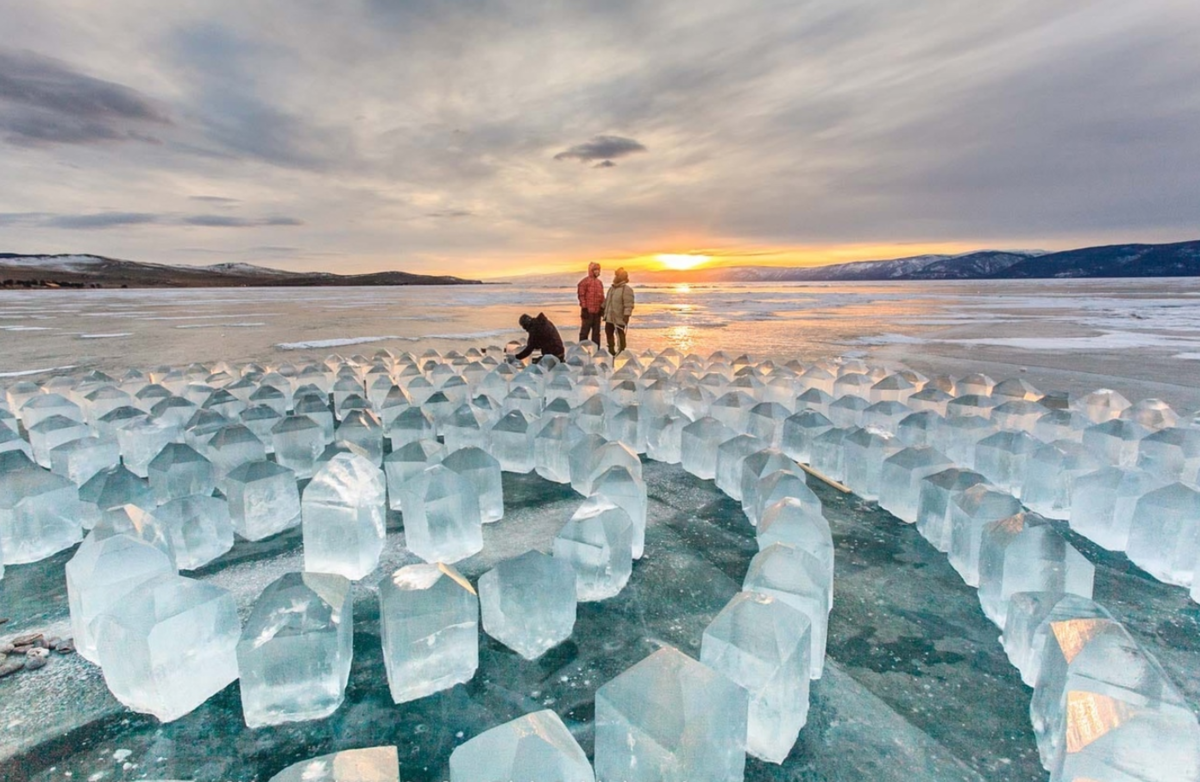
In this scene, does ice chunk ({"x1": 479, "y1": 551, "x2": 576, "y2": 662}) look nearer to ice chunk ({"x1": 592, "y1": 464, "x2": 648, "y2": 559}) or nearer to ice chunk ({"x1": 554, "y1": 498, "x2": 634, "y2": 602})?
ice chunk ({"x1": 554, "y1": 498, "x2": 634, "y2": 602})

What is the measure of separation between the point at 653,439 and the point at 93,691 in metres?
2.47

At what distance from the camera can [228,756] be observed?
1330mm

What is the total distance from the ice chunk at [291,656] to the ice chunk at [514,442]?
1.64 m

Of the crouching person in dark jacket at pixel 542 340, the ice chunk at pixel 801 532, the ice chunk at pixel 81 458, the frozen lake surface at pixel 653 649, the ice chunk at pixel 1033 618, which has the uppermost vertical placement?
the crouching person in dark jacket at pixel 542 340

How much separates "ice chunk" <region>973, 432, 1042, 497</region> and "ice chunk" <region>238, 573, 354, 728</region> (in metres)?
2.82

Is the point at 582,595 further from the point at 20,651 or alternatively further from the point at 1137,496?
the point at 1137,496

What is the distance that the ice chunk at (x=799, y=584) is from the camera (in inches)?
60.7

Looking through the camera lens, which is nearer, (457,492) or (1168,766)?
(1168,766)

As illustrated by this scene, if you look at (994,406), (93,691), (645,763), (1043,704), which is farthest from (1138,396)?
(93,691)

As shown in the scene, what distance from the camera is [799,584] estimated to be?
1.55 metres

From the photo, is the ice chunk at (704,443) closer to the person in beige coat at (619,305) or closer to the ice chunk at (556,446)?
→ the ice chunk at (556,446)

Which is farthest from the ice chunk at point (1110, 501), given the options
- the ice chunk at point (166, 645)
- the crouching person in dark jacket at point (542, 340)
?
the crouching person in dark jacket at point (542, 340)

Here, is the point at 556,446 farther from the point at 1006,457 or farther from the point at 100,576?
the point at 1006,457

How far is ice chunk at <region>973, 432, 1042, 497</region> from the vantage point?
2738mm
